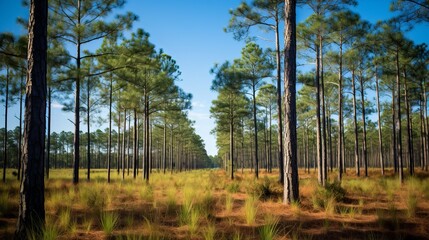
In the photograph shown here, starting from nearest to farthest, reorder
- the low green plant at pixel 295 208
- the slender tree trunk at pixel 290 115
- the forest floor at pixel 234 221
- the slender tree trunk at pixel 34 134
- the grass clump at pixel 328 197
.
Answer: the slender tree trunk at pixel 34 134 < the forest floor at pixel 234 221 < the low green plant at pixel 295 208 < the grass clump at pixel 328 197 < the slender tree trunk at pixel 290 115

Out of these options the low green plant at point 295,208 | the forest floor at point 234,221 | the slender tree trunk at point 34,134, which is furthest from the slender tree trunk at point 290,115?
the slender tree trunk at point 34,134

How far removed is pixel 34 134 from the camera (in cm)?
409

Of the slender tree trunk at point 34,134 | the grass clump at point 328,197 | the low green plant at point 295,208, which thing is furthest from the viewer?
the grass clump at point 328,197

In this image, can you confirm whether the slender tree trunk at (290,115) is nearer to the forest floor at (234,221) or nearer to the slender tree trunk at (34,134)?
the forest floor at (234,221)

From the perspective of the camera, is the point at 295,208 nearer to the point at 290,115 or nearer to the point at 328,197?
the point at 328,197

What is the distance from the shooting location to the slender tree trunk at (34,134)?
3.96 meters

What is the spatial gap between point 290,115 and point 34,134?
619cm

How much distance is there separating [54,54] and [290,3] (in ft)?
32.5

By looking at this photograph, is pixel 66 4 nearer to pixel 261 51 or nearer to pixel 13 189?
pixel 13 189

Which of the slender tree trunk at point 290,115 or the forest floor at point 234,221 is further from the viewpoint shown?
the slender tree trunk at point 290,115

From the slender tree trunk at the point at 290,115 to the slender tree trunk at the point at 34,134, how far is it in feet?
19.4

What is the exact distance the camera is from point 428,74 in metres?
17.2

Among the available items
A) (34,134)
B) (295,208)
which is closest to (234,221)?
(295,208)

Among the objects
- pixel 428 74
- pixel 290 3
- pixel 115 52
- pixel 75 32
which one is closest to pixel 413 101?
pixel 428 74
